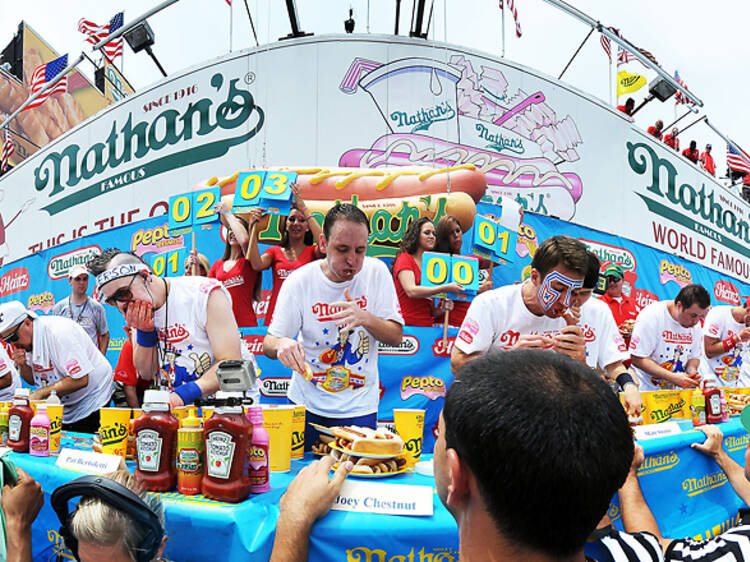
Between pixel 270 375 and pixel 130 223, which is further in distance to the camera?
pixel 130 223

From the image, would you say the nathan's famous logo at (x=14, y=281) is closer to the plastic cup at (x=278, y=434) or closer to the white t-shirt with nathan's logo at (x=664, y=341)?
the white t-shirt with nathan's logo at (x=664, y=341)

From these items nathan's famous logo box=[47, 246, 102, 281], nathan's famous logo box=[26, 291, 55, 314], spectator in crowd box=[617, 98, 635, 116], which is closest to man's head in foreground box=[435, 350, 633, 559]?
nathan's famous logo box=[47, 246, 102, 281]

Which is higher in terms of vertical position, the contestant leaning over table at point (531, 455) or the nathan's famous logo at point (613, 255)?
the nathan's famous logo at point (613, 255)

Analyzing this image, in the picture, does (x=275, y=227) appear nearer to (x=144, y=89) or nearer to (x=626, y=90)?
(x=144, y=89)

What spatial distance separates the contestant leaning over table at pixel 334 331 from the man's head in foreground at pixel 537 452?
1646 millimetres

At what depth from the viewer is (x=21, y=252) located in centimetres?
1097

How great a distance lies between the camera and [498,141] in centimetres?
877

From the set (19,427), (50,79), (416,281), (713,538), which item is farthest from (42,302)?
(713,538)

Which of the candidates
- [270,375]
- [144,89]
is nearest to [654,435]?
[270,375]

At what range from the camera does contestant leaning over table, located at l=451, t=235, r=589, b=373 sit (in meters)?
2.27

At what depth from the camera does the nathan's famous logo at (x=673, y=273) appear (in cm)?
1030

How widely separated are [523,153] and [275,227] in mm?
4849

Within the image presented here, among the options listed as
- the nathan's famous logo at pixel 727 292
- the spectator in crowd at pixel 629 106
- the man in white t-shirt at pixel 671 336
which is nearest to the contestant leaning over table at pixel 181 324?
the man in white t-shirt at pixel 671 336

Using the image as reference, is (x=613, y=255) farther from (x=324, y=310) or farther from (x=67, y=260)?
(x=67, y=260)
